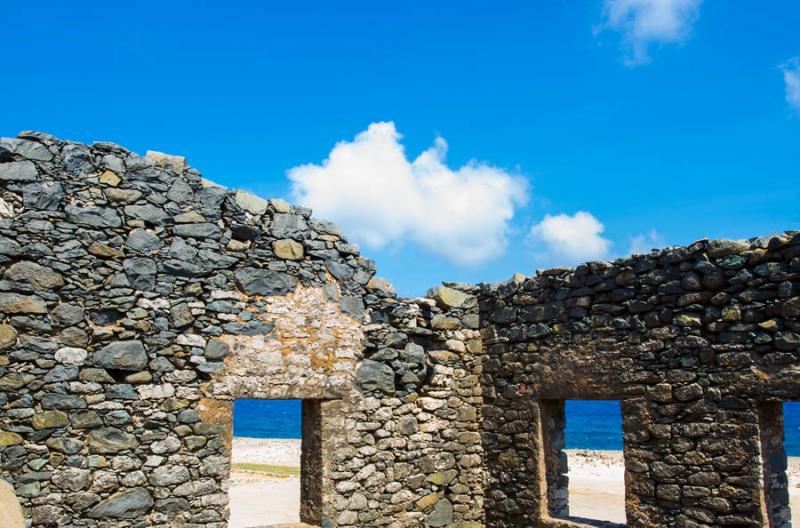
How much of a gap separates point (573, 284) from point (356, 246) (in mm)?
2833

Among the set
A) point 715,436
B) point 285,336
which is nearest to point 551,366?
point 715,436

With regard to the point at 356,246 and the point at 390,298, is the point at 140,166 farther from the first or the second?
the point at 390,298

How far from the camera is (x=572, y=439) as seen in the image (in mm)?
61062

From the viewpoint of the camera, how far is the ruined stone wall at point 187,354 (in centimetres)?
681

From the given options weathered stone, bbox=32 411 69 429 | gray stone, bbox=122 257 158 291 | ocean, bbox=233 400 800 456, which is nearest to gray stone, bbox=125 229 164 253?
gray stone, bbox=122 257 158 291

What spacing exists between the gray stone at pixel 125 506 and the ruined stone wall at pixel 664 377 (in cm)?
451

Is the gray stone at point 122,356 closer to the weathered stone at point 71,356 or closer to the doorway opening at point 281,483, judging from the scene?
the weathered stone at point 71,356

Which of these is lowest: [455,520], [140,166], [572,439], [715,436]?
[572,439]

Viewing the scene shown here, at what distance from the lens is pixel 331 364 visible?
852cm

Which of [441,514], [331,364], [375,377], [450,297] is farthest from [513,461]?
[331,364]

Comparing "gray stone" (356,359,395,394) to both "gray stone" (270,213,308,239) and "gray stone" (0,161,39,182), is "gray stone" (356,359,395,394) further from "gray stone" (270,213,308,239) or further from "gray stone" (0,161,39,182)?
"gray stone" (0,161,39,182)

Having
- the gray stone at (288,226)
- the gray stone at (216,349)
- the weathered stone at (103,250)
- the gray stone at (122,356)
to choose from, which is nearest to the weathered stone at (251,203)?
the gray stone at (288,226)

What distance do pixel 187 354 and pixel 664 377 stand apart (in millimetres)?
5287

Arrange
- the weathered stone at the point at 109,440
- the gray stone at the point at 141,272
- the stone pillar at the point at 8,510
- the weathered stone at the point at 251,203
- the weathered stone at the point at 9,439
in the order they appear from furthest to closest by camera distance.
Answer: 1. the weathered stone at the point at 251,203
2. the gray stone at the point at 141,272
3. the weathered stone at the point at 109,440
4. the weathered stone at the point at 9,439
5. the stone pillar at the point at 8,510
